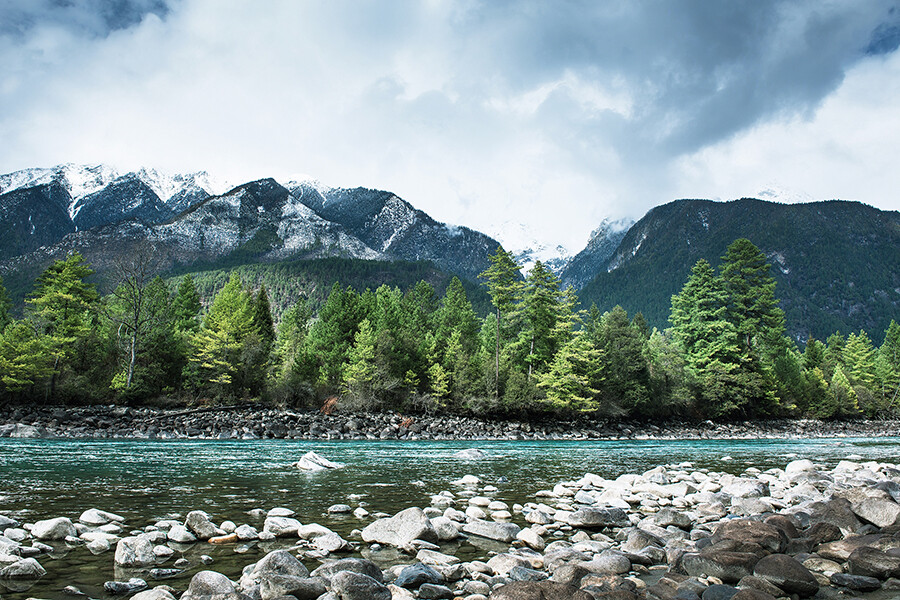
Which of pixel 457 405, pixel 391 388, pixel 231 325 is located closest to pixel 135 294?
pixel 231 325

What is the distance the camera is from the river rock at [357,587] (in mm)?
5582

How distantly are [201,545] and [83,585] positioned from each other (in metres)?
1.95

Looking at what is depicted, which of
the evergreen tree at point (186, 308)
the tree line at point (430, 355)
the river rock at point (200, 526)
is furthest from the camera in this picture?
the evergreen tree at point (186, 308)

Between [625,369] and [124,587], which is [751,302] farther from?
[124,587]

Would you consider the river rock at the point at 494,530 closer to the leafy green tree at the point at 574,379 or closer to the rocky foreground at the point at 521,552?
the rocky foreground at the point at 521,552

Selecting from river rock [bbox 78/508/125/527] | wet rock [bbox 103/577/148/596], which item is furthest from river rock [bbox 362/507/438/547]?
river rock [bbox 78/508/125/527]

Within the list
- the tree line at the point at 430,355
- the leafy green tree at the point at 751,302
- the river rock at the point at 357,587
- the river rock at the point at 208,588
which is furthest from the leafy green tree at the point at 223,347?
the leafy green tree at the point at 751,302

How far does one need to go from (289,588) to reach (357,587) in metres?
0.72

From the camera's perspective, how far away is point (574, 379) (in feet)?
152

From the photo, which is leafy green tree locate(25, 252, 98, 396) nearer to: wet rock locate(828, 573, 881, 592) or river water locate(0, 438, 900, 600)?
river water locate(0, 438, 900, 600)

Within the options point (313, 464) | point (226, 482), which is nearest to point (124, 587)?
point (226, 482)

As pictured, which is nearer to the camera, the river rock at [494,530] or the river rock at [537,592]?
the river rock at [537,592]

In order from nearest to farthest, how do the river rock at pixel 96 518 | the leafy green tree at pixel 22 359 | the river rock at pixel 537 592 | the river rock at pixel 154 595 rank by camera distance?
the river rock at pixel 154 595 < the river rock at pixel 537 592 < the river rock at pixel 96 518 < the leafy green tree at pixel 22 359

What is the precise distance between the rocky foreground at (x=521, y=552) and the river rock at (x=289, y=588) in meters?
0.01
